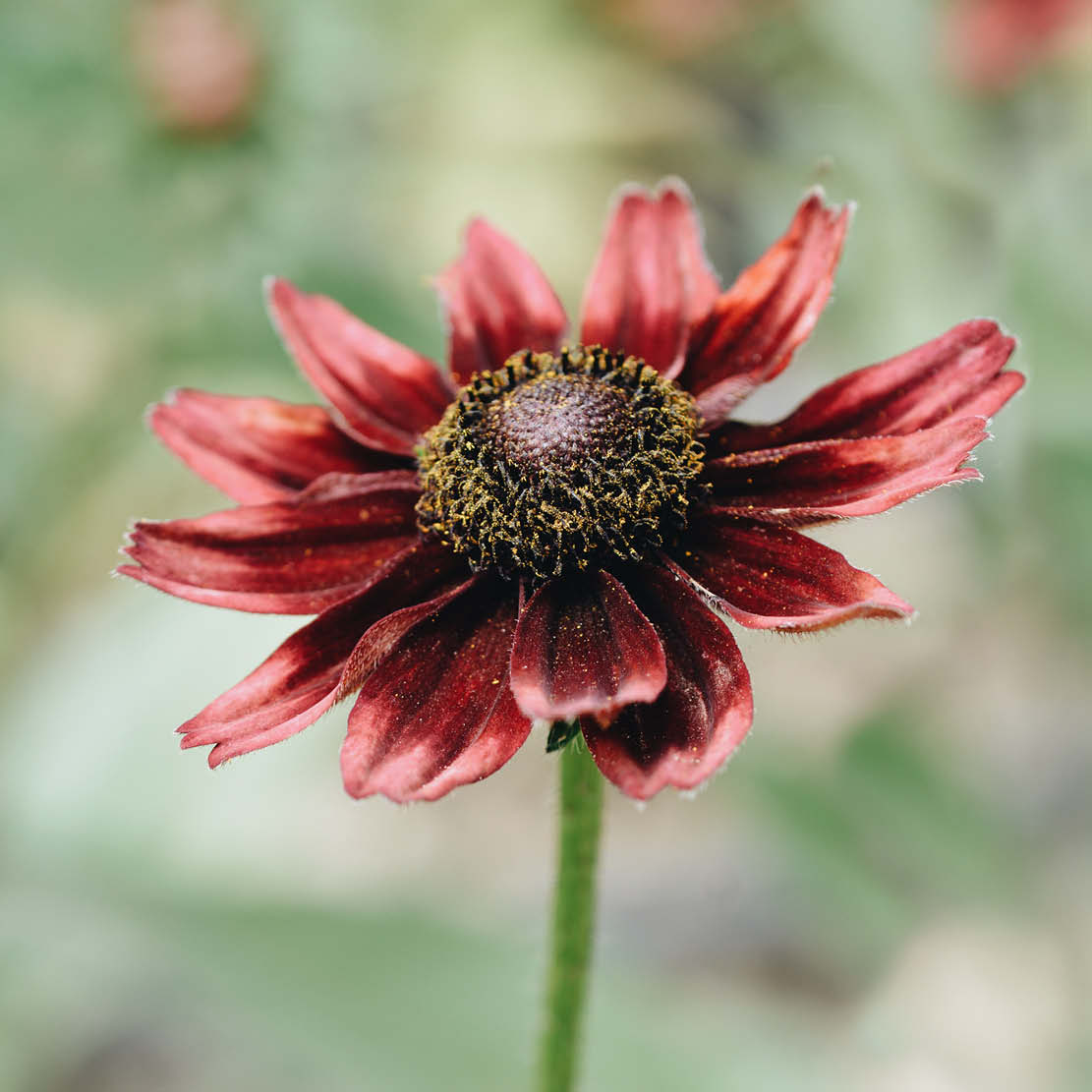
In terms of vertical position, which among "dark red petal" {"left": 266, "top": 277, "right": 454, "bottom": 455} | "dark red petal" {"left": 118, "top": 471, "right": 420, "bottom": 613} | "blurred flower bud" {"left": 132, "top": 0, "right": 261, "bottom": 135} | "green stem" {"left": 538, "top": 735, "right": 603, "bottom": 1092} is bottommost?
"green stem" {"left": 538, "top": 735, "right": 603, "bottom": 1092}

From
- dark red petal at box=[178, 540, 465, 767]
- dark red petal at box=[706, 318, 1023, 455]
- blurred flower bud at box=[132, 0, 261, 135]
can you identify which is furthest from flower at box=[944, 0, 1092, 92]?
dark red petal at box=[178, 540, 465, 767]

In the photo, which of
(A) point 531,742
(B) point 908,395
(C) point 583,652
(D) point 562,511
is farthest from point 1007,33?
(C) point 583,652

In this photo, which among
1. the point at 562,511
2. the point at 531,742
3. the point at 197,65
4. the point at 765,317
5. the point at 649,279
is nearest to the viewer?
the point at 562,511

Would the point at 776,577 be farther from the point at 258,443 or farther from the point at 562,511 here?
the point at 258,443

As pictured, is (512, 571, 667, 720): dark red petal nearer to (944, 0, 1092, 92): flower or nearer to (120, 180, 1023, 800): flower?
(120, 180, 1023, 800): flower

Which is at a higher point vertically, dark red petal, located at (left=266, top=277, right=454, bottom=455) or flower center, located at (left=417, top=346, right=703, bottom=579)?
dark red petal, located at (left=266, top=277, right=454, bottom=455)

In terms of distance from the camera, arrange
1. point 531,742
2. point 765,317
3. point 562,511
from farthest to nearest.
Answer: point 531,742, point 765,317, point 562,511

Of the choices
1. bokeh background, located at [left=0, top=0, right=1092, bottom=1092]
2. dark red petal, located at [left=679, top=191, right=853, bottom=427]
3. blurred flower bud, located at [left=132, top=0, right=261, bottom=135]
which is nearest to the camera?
dark red petal, located at [left=679, top=191, right=853, bottom=427]

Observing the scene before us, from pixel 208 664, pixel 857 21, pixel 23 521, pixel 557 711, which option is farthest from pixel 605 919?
pixel 557 711
